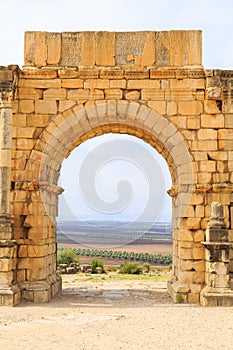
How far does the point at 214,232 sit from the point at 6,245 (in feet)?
13.5

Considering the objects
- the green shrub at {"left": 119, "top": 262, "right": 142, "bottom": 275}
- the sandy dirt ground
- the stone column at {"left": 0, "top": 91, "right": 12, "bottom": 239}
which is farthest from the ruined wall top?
the green shrub at {"left": 119, "top": 262, "right": 142, "bottom": 275}

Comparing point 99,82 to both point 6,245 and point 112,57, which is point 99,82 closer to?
point 112,57

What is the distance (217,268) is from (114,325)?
279 centimetres

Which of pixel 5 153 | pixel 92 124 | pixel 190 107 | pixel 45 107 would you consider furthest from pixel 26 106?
pixel 190 107

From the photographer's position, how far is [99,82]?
34.0 feet

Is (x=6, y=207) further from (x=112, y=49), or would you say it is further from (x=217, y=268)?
(x=217, y=268)

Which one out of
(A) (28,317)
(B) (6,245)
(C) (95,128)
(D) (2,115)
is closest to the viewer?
(A) (28,317)

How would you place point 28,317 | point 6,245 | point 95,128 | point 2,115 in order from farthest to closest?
point 95,128 → point 2,115 → point 6,245 → point 28,317

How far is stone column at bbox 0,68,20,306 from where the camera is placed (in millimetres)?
9133

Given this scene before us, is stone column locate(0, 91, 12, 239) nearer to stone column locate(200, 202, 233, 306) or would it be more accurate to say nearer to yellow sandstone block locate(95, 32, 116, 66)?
yellow sandstone block locate(95, 32, 116, 66)

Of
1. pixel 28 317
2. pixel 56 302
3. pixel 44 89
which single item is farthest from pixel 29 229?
pixel 44 89

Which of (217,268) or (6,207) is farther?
(6,207)

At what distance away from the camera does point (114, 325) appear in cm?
746

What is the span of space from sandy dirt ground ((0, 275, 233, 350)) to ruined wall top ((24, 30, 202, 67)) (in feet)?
17.1
